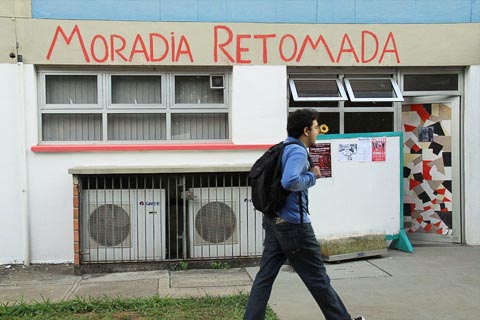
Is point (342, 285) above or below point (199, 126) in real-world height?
below

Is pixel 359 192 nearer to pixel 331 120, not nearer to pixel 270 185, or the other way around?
pixel 331 120

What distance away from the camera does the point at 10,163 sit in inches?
294

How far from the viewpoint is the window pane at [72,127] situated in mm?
7777

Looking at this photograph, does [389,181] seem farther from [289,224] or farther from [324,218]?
[289,224]

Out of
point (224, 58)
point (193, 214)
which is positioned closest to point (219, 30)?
point (224, 58)

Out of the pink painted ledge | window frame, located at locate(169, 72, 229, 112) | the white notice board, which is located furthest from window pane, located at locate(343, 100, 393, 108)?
window frame, located at locate(169, 72, 229, 112)

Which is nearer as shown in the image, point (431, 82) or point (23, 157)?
point (23, 157)

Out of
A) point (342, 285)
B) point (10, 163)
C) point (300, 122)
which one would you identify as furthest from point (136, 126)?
point (300, 122)

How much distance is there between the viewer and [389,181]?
25.1ft

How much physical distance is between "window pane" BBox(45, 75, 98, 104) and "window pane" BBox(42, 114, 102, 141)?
0.21m

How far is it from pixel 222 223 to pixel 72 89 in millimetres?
2838

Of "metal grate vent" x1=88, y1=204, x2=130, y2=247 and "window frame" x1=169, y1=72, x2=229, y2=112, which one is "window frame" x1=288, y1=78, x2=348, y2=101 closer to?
"window frame" x1=169, y1=72, x2=229, y2=112

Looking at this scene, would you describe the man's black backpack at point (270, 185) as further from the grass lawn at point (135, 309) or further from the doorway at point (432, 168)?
the doorway at point (432, 168)

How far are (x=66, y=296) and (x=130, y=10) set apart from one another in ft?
12.6
